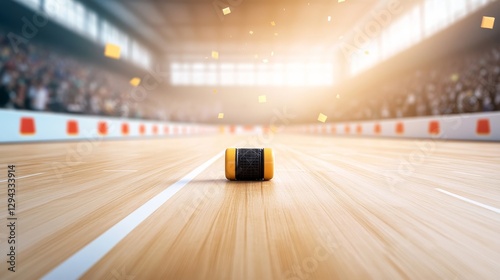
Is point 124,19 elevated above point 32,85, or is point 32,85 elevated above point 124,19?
point 124,19

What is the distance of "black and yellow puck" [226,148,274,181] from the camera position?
258 centimetres

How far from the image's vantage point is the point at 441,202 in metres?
1.87

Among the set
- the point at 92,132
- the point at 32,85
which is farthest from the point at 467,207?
the point at 32,85

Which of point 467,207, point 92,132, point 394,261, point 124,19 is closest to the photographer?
point 394,261

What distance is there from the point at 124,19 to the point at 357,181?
79.5 ft

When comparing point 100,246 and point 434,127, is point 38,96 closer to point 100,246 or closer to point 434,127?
point 100,246

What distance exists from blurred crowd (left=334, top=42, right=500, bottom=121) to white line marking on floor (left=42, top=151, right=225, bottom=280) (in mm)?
14046

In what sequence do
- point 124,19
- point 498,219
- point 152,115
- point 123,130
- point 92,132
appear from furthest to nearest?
point 152,115 → point 124,19 → point 123,130 → point 92,132 → point 498,219

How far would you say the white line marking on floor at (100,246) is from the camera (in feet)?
3.08

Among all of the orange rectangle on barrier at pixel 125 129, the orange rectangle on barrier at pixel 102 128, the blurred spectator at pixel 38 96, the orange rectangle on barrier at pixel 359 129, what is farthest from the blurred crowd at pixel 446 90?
the blurred spectator at pixel 38 96

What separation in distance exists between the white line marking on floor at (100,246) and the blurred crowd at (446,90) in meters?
14.0

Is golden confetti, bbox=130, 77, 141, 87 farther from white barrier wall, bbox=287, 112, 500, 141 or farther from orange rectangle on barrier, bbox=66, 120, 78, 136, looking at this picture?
white barrier wall, bbox=287, 112, 500, 141

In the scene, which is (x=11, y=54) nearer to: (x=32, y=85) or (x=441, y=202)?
(x=32, y=85)

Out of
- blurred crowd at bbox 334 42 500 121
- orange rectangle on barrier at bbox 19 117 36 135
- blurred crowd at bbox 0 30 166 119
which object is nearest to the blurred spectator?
blurred crowd at bbox 0 30 166 119
